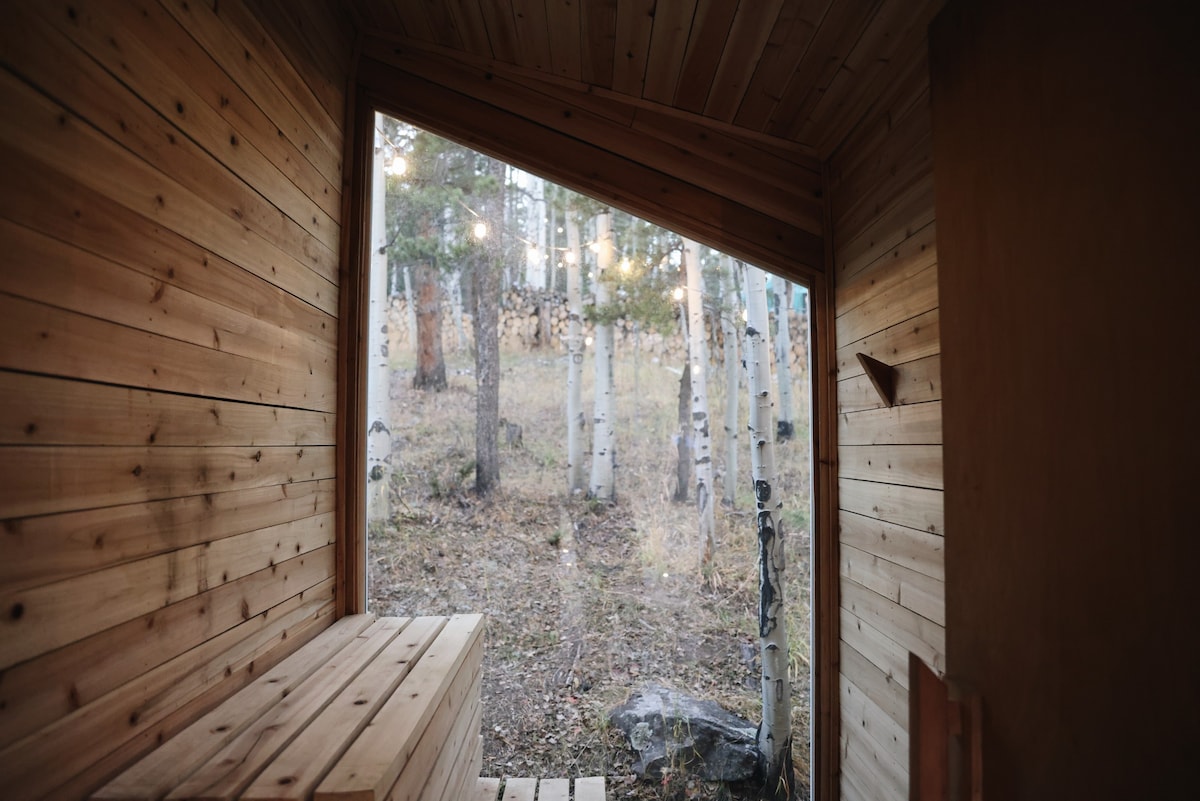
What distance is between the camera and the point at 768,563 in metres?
2.93

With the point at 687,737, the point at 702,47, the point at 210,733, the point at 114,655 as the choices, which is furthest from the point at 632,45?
the point at 687,737

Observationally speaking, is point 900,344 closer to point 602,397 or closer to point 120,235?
point 120,235

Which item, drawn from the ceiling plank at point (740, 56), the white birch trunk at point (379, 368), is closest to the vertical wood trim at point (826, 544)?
the ceiling plank at point (740, 56)

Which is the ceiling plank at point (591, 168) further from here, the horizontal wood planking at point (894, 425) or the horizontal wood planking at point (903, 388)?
the horizontal wood planking at point (894, 425)

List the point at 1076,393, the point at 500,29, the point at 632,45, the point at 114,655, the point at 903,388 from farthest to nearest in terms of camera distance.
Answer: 1. the point at 500,29
2. the point at 632,45
3. the point at 903,388
4. the point at 114,655
5. the point at 1076,393

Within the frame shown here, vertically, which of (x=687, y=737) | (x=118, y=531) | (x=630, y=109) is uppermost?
(x=630, y=109)

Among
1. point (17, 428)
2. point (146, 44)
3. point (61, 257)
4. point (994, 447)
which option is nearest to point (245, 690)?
point (17, 428)

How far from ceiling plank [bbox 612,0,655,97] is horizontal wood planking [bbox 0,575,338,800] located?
80.4 inches

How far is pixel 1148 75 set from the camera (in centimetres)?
37

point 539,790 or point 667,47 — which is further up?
point 667,47

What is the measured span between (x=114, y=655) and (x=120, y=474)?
33 centimetres

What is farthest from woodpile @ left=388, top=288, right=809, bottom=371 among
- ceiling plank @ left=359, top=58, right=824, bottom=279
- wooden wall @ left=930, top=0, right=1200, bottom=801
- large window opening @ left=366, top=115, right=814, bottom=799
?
wooden wall @ left=930, top=0, right=1200, bottom=801

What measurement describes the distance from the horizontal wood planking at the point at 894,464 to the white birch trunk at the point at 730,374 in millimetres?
1122

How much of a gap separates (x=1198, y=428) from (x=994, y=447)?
198mm
